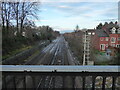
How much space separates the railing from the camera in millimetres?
746

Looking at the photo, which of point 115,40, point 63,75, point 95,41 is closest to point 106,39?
point 115,40

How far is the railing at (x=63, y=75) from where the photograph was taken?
746 millimetres

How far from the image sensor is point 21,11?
10797 millimetres

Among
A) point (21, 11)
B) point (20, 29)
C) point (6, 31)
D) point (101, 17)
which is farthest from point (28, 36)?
point (101, 17)

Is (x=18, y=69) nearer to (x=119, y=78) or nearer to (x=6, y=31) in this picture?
(x=119, y=78)

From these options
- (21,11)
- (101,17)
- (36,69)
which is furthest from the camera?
(21,11)

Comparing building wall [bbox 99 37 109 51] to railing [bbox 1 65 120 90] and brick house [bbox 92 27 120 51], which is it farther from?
railing [bbox 1 65 120 90]

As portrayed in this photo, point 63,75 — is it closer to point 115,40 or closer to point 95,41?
point 95,41

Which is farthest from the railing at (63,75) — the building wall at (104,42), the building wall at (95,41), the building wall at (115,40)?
the building wall at (115,40)

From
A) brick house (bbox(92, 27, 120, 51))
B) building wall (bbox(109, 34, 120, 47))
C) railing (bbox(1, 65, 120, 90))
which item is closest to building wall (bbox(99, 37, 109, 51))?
brick house (bbox(92, 27, 120, 51))

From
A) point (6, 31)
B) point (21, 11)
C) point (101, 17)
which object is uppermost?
point (21, 11)

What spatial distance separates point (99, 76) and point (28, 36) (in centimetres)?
1239

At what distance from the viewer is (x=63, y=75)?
77 cm

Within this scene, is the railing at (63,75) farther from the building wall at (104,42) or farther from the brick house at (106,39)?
the building wall at (104,42)
